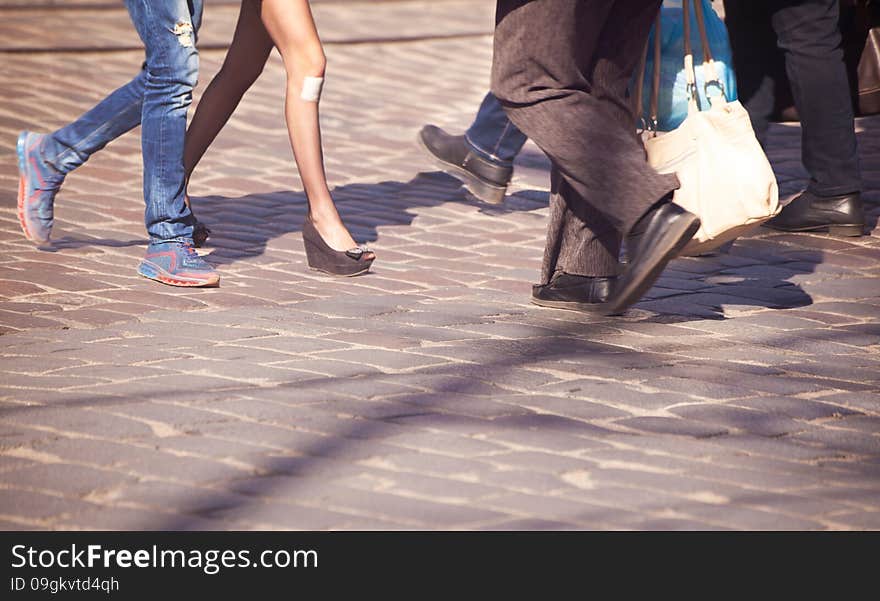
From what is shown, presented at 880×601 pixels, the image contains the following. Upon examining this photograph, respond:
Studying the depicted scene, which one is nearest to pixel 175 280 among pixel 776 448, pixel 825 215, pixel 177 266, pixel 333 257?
pixel 177 266

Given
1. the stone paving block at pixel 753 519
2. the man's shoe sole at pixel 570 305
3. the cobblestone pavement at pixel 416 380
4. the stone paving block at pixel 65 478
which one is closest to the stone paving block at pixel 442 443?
the cobblestone pavement at pixel 416 380

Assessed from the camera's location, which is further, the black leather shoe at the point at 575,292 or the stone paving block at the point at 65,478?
the black leather shoe at the point at 575,292

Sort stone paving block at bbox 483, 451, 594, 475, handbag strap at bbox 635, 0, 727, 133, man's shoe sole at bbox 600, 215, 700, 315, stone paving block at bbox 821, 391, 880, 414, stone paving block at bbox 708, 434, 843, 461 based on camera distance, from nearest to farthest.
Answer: stone paving block at bbox 483, 451, 594, 475 < stone paving block at bbox 708, 434, 843, 461 < stone paving block at bbox 821, 391, 880, 414 < man's shoe sole at bbox 600, 215, 700, 315 < handbag strap at bbox 635, 0, 727, 133

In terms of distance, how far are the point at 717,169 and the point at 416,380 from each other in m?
1.09

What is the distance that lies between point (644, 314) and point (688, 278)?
58 cm

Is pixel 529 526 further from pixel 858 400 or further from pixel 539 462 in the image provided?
pixel 858 400

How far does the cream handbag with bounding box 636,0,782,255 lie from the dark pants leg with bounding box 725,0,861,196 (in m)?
1.35

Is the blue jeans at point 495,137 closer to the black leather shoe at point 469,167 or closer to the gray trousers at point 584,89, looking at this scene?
the black leather shoe at point 469,167

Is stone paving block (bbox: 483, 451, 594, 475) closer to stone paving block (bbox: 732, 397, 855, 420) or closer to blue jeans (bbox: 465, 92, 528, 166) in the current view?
stone paving block (bbox: 732, 397, 855, 420)

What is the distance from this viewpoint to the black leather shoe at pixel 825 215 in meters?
5.72

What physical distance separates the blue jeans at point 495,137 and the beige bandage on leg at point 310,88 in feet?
4.46

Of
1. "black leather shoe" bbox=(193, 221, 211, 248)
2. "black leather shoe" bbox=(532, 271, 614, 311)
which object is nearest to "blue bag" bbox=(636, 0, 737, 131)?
"black leather shoe" bbox=(532, 271, 614, 311)

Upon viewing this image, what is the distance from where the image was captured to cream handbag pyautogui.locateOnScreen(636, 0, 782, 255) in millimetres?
4102

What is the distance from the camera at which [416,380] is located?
3770mm
